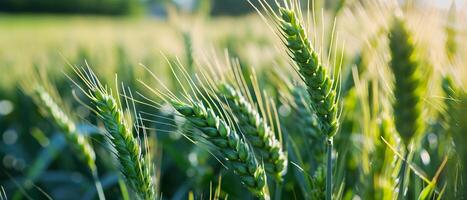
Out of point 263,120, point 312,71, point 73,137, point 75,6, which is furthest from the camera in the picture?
point 75,6

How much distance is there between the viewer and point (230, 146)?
2.21 ft

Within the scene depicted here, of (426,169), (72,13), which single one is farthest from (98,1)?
(426,169)

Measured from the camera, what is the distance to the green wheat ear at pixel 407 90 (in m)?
0.69

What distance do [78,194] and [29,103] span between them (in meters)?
0.83

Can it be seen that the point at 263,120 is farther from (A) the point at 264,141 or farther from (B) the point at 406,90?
(B) the point at 406,90

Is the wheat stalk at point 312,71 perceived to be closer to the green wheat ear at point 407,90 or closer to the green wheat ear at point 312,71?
the green wheat ear at point 312,71

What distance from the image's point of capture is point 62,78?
292 cm

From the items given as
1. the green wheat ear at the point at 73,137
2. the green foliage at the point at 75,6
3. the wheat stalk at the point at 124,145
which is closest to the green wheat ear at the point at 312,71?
the wheat stalk at the point at 124,145

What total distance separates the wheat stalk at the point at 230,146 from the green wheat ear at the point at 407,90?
0.66 feet

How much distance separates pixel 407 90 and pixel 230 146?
248 mm

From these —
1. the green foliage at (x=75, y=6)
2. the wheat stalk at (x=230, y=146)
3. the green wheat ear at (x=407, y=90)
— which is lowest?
the green wheat ear at (x=407, y=90)

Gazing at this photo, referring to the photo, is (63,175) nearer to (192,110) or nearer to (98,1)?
(192,110)

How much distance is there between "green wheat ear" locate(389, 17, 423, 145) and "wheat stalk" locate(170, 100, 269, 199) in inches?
8.0

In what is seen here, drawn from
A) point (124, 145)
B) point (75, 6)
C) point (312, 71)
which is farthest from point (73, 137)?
point (75, 6)
